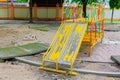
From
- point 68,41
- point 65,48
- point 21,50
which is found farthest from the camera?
point 21,50

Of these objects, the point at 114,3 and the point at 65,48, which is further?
the point at 114,3

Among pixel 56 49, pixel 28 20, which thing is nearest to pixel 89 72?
pixel 56 49

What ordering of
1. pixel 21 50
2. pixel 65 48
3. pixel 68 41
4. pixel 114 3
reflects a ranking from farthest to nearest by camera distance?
pixel 114 3 < pixel 21 50 < pixel 68 41 < pixel 65 48

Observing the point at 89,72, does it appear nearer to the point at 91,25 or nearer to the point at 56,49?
the point at 56,49

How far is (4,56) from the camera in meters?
8.41

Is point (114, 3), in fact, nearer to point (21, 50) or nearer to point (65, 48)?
point (21, 50)

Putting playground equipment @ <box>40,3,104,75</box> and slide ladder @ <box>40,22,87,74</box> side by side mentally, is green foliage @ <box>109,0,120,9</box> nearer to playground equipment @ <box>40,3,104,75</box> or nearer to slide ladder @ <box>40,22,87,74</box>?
playground equipment @ <box>40,3,104,75</box>

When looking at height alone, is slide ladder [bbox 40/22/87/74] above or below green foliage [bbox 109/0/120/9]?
below

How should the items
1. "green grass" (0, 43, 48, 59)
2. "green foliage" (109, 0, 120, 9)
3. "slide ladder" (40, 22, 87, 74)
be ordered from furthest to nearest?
1. "green foliage" (109, 0, 120, 9)
2. "green grass" (0, 43, 48, 59)
3. "slide ladder" (40, 22, 87, 74)

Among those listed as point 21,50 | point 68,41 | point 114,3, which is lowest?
point 21,50

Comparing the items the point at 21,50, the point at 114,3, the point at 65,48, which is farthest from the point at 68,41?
the point at 114,3

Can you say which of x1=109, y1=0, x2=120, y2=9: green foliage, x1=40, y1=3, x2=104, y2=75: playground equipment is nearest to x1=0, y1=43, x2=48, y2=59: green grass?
x1=40, y1=3, x2=104, y2=75: playground equipment

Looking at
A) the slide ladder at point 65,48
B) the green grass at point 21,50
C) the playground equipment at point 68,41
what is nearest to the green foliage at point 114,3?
the playground equipment at point 68,41

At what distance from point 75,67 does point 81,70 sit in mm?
431
